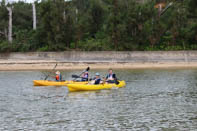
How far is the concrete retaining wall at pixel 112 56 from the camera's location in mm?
45125

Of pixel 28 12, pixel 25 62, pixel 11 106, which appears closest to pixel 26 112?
pixel 11 106

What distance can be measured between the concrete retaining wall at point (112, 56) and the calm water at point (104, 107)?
38.7 ft

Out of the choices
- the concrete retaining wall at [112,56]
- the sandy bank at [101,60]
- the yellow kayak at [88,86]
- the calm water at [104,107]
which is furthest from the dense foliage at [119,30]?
the yellow kayak at [88,86]

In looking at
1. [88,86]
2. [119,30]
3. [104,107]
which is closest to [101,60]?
[119,30]

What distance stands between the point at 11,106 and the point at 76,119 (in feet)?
16.7

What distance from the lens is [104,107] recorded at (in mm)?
20938

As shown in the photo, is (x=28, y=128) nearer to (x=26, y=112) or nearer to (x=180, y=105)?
(x=26, y=112)

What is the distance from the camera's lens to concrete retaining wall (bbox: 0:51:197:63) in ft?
148

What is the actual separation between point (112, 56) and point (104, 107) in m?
25.1

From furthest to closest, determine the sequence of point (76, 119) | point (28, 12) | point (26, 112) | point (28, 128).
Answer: point (28, 12) → point (26, 112) → point (76, 119) → point (28, 128)

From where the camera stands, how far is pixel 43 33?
51.0 meters

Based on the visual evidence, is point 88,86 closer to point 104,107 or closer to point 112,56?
point 104,107

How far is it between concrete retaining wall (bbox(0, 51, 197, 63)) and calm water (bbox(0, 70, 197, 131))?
38.7 feet

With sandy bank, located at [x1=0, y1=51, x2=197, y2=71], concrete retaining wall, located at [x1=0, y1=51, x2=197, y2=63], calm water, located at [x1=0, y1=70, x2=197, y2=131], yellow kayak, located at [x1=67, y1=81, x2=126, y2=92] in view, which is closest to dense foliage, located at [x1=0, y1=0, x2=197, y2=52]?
concrete retaining wall, located at [x1=0, y1=51, x2=197, y2=63]
